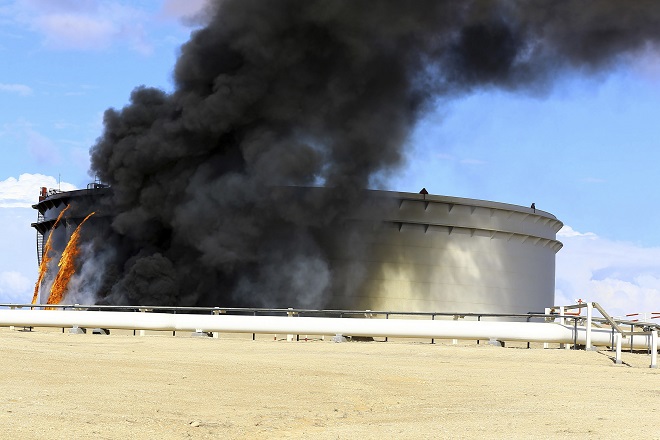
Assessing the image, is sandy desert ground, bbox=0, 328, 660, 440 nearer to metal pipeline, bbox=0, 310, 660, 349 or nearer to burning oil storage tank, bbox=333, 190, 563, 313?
metal pipeline, bbox=0, 310, 660, 349

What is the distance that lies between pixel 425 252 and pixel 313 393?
2799 cm

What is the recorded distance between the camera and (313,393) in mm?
12492

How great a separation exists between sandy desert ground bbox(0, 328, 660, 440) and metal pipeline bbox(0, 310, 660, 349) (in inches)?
95.3

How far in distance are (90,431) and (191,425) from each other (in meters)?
1.10

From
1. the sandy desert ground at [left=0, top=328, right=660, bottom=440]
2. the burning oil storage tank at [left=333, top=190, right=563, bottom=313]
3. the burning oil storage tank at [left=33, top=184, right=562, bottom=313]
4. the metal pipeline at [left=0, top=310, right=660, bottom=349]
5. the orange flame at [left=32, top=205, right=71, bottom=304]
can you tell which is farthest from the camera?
the orange flame at [left=32, top=205, right=71, bottom=304]

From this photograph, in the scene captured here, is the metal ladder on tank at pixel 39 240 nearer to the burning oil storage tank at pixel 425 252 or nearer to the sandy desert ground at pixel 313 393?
the burning oil storage tank at pixel 425 252

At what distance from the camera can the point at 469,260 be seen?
135ft

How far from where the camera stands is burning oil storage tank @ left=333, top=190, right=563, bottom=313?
39469 mm

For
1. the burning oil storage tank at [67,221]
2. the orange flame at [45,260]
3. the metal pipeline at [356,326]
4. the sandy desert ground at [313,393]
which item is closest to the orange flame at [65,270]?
the burning oil storage tank at [67,221]

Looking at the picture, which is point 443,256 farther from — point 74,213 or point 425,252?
point 74,213

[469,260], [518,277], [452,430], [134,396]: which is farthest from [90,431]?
[518,277]

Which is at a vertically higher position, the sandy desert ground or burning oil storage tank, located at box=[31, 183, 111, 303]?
→ burning oil storage tank, located at box=[31, 183, 111, 303]

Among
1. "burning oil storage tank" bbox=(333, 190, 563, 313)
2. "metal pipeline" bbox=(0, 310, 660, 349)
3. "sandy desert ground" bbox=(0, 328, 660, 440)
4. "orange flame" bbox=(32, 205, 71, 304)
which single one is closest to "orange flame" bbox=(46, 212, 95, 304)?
"orange flame" bbox=(32, 205, 71, 304)

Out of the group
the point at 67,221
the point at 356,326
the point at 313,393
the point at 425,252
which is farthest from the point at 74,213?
the point at 313,393
